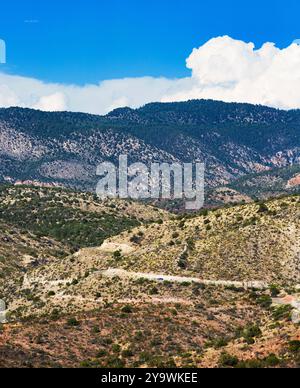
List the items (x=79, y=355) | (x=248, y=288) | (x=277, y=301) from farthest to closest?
(x=248, y=288), (x=277, y=301), (x=79, y=355)

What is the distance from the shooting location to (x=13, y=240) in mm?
138750

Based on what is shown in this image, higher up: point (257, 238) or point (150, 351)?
point (257, 238)

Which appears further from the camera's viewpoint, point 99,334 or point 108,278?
point 108,278

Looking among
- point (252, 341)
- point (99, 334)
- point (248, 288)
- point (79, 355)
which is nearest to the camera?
point (252, 341)

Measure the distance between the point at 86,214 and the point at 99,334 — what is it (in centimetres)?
12808

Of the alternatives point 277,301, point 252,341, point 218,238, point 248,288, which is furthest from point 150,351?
point 218,238

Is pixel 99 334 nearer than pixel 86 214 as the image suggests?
Yes

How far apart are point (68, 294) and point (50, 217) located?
104695 millimetres

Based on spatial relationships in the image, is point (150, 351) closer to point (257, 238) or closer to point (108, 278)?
point (108, 278)

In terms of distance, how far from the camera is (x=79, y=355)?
52.2 metres
